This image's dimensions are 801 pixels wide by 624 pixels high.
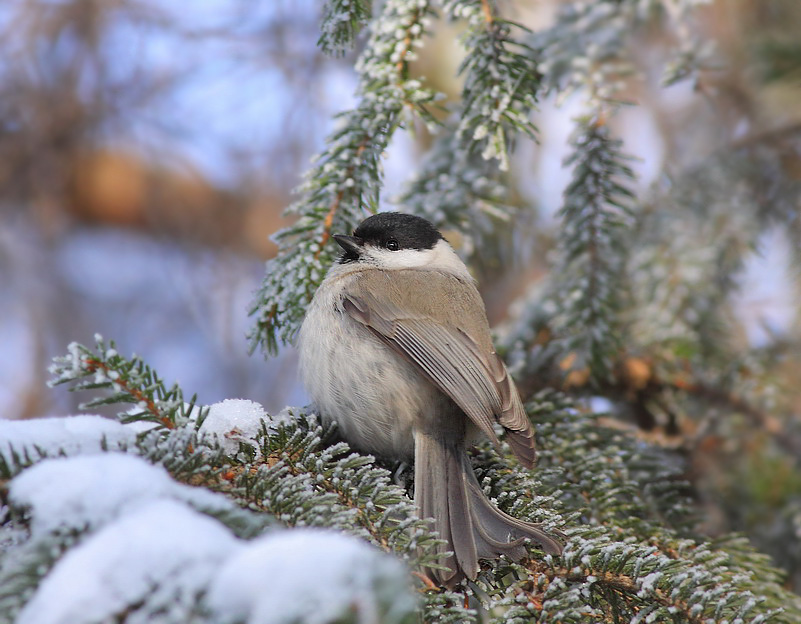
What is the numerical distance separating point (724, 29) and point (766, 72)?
178 cm

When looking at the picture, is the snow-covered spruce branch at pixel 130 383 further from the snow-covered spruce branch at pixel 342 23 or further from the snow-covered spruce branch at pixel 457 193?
the snow-covered spruce branch at pixel 457 193

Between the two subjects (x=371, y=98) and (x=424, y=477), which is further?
(x=371, y=98)

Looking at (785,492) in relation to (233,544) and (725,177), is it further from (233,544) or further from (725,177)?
(233,544)

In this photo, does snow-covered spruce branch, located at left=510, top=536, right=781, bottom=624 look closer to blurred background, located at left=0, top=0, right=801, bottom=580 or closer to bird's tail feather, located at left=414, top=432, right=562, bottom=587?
bird's tail feather, located at left=414, top=432, right=562, bottom=587

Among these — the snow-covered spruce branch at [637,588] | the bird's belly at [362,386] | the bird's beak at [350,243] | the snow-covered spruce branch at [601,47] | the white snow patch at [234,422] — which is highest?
the snow-covered spruce branch at [601,47]

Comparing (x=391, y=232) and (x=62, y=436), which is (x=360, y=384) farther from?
(x=62, y=436)

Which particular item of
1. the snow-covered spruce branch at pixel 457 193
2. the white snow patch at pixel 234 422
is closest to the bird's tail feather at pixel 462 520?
the white snow patch at pixel 234 422

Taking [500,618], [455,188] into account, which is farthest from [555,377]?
[500,618]

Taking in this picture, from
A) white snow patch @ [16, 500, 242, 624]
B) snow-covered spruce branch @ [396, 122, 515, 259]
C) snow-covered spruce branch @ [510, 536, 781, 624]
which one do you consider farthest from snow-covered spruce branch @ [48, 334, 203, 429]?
snow-covered spruce branch @ [396, 122, 515, 259]

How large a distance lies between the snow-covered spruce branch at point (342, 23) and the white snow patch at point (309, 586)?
49.7 inches

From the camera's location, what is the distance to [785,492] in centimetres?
202

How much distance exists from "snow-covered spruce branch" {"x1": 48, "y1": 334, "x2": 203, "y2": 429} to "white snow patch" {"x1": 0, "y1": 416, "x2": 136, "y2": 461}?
63 millimetres

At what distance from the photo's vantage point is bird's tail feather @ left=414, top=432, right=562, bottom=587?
45.4 inches

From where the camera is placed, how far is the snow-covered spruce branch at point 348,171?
1.67 m
